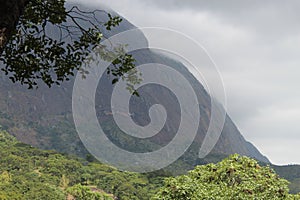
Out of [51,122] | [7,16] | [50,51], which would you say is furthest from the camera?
[51,122]

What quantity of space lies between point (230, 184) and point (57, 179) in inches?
2791

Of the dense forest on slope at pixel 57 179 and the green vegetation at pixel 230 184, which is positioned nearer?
the green vegetation at pixel 230 184

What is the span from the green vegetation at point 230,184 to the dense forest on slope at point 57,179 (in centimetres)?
4770

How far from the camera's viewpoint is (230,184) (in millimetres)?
15828

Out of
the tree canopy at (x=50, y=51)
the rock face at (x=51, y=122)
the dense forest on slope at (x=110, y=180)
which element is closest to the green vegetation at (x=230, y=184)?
the dense forest on slope at (x=110, y=180)

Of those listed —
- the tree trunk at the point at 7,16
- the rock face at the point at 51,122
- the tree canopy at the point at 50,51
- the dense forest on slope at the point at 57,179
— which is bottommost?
the dense forest on slope at the point at 57,179

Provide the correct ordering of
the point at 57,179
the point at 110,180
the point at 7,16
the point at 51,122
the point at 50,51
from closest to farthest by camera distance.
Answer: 1. the point at 7,16
2. the point at 50,51
3. the point at 57,179
4. the point at 110,180
5. the point at 51,122

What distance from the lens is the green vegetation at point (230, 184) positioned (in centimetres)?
1476

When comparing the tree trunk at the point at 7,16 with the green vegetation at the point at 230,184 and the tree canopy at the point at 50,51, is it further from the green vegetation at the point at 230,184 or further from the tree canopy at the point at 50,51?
the green vegetation at the point at 230,184

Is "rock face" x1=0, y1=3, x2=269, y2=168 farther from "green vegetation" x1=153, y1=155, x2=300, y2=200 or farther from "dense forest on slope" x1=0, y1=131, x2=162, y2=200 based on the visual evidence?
"green vegetation" x1=153, y1=155, x2=300, y2=200

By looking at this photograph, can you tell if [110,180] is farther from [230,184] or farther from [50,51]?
[50,51]

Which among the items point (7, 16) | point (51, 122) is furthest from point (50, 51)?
point (51, 122)

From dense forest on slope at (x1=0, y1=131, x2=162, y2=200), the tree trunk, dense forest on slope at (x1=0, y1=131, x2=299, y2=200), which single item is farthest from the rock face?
the tree trunk

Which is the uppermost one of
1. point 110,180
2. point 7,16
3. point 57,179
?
point 7,16
